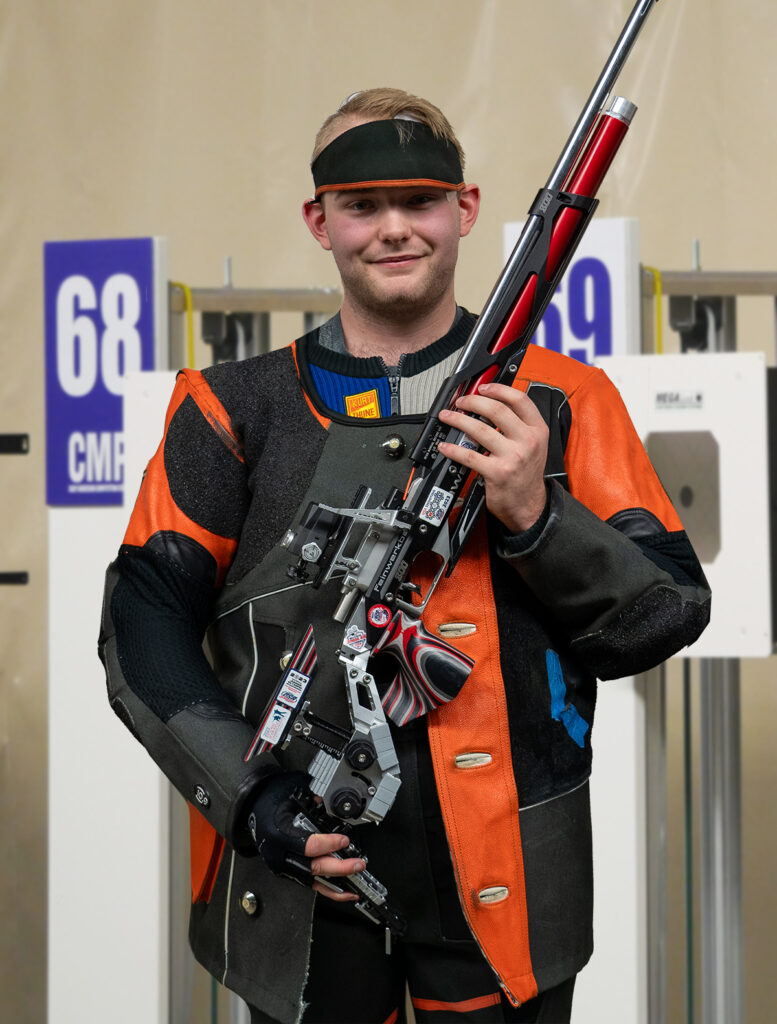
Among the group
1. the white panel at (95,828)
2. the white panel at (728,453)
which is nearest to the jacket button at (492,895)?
the white panel at (728,453)

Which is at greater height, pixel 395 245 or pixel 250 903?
pixel 395 245

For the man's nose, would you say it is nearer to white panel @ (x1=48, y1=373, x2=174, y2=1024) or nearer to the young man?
the young man

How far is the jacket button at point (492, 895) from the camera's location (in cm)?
108

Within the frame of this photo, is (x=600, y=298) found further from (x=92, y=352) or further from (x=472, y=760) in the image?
(x=472, y=760)

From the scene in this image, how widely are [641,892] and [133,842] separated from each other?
0.79 meters

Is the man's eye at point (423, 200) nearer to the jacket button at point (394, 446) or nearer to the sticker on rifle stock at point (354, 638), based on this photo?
the jacket button at point (394, 446)

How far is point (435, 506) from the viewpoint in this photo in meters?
1.07

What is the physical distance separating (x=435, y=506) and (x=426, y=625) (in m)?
0.10

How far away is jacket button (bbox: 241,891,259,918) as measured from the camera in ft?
3.69

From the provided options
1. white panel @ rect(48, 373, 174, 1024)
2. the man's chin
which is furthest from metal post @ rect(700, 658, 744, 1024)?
the man's chin

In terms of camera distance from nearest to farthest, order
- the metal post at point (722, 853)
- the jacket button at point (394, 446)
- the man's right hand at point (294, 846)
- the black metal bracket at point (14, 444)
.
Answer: the man's right hand at point (294, 846)
the jacket button at point (394, 446)
the metal post at point (722, 853)
the black metal bracket at point (14, 444)

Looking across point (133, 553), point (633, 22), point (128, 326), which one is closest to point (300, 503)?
point (133, 553)

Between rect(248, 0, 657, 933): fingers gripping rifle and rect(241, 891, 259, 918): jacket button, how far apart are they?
0.13m

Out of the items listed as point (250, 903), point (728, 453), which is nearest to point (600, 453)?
point (250, 903)
